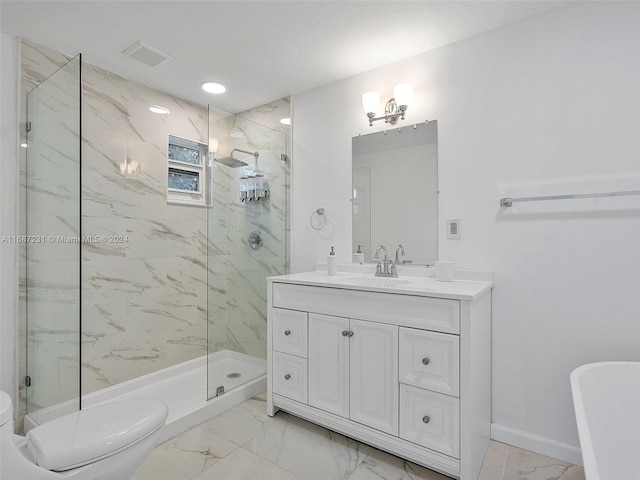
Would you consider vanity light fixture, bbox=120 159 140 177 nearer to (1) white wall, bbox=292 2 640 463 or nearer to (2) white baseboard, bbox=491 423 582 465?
(1) white wall, bbox=292 2 640 463

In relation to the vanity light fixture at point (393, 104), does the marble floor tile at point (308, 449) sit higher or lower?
lower

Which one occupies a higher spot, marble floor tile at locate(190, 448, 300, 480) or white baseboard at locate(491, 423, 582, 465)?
white baseboard at locate(491, 423, 582, 465)

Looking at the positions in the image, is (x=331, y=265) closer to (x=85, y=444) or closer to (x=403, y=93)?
(x=403, y=93)

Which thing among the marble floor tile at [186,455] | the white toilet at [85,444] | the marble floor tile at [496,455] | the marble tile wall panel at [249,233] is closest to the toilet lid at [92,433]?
the white toilet at [85,444]

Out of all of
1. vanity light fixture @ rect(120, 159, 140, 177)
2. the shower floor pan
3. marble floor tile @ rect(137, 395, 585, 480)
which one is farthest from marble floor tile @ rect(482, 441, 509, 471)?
vanity light fixture @ rect(120, 159, 140, 177)

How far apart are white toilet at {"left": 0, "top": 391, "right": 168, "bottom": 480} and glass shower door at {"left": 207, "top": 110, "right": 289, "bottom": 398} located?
0.97m

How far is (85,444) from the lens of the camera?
1.15 metres

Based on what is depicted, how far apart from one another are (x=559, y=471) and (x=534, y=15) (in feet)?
7.62

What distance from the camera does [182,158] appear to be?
2.96 meters

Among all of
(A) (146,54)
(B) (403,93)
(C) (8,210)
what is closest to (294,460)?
(C) (8,210)

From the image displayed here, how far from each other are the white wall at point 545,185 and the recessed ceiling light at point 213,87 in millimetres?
1468

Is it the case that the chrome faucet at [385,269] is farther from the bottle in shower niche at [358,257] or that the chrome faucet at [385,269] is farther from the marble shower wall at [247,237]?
the marble shower wall at [247,237]

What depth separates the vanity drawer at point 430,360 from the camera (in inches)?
60.4

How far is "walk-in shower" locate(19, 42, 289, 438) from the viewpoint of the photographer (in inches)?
69.4
